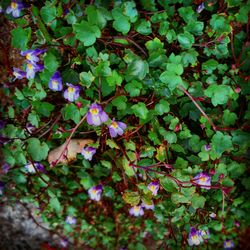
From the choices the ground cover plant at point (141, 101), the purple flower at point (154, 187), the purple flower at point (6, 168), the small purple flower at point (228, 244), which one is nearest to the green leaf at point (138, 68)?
the ground cover plant at point (141, 101)

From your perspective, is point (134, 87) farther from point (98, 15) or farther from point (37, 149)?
point (37, 149)

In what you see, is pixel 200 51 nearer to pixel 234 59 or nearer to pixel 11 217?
pixel 234 59

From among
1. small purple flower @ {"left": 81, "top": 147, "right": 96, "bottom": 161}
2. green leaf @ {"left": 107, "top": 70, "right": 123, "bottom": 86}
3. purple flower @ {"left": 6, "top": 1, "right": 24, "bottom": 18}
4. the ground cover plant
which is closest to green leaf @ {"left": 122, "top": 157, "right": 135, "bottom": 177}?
the ground cover plant

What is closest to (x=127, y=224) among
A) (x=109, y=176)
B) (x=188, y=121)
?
(x=109, y=176)

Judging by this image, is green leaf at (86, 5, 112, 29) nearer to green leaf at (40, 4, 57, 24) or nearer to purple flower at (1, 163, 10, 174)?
green leaf at (40, 4, 57, 24)

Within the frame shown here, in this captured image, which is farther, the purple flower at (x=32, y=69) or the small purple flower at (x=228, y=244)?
the small purple flower at (x=228, y=244)

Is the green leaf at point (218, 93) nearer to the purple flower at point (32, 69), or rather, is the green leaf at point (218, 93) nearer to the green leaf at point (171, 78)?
the green leaf at point (171, 78)

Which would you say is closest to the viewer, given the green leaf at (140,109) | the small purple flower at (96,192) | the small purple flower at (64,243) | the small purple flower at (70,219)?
the green leaf at (140,109)
